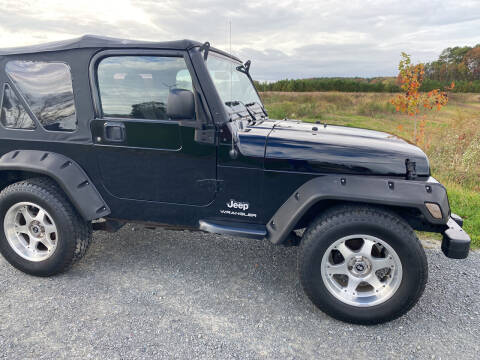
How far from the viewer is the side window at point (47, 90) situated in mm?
2842

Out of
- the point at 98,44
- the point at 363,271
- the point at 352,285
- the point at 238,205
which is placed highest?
the point at 98,44

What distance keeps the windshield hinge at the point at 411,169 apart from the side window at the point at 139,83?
5.70 ft

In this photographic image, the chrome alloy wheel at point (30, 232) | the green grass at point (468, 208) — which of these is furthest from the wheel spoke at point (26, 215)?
the green grass at point (468, 208)

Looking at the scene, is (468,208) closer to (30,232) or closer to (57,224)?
(57,224)

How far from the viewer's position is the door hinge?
8.78ft

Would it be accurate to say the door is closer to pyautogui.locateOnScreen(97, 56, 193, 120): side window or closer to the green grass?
pyautogui.locateOnScreen(97, 56, 193, 120): side window

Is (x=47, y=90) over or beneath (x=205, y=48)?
beneath

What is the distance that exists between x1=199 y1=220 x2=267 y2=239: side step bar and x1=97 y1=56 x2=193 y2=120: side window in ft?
3.07

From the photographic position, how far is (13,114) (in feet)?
9.84

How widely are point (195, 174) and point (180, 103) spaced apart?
58 centimetres

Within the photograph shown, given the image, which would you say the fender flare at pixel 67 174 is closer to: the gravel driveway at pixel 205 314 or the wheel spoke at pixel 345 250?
the gravel driveway at pixel 205 314

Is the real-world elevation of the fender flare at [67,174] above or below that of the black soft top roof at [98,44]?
below

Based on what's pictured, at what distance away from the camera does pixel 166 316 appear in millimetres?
2514

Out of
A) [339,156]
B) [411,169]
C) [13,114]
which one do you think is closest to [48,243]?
[13,114]
